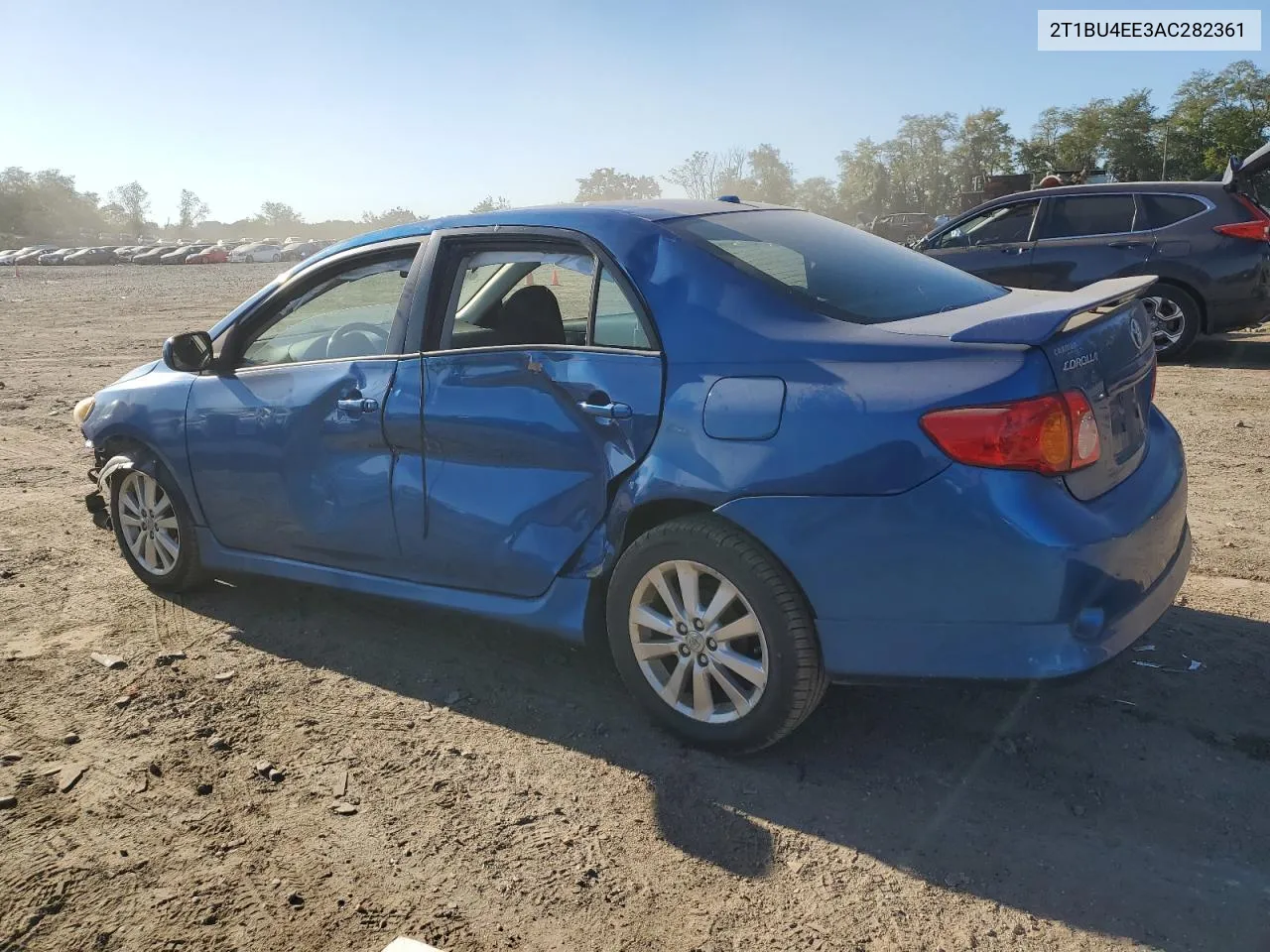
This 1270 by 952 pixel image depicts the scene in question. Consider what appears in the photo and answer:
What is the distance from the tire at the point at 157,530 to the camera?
4.73m

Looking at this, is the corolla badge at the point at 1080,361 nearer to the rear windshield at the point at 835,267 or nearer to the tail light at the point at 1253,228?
the rear windshield at the point at 835,267

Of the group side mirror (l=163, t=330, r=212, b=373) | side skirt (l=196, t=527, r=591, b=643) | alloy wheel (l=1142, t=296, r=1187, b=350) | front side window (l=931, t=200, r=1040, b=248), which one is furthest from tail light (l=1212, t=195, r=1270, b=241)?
side mirror (l=163, t=330, r=212, b=373)

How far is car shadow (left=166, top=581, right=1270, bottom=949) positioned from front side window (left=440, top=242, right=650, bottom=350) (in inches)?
50.0

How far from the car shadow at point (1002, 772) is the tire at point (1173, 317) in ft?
22.8

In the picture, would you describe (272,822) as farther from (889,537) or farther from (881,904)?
(889,537)

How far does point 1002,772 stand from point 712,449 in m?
1.29

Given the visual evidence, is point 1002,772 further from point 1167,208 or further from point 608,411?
point 1167,208

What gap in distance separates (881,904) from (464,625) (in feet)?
7.67

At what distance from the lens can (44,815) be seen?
314cm

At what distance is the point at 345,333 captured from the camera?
166 inches

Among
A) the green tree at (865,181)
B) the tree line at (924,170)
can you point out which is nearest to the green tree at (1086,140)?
the tree line at (924,170)

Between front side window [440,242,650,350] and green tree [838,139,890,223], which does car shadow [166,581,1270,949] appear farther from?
green tree [838,139,890,223]

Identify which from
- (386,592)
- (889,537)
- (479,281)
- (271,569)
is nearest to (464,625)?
(386,592)

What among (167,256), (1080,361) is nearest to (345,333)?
(1080,361)
